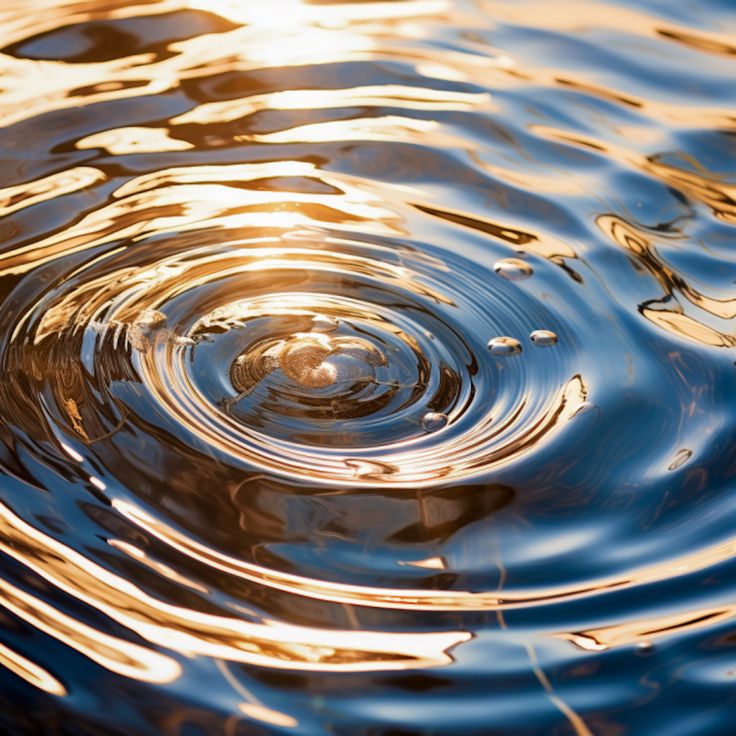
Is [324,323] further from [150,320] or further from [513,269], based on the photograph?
[513,269]

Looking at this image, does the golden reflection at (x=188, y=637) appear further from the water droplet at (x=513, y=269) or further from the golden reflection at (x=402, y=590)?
the water droplet at (x=513, y=269)

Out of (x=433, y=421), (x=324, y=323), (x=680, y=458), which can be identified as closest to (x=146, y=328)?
(x=324, y=323)

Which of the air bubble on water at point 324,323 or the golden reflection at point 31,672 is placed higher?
the air bubble on water at point 324,323

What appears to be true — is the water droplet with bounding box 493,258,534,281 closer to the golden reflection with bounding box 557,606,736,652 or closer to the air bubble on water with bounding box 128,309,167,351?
the air bubble on water with bounding box 128,309,167,351

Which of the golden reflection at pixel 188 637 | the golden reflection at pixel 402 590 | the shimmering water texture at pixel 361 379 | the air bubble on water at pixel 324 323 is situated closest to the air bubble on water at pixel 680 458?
the shimmering water texture at pixel 361 379

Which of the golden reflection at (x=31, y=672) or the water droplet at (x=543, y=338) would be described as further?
the water droplet at (x=543, y=338)

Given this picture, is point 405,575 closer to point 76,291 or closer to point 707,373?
point 707,373
